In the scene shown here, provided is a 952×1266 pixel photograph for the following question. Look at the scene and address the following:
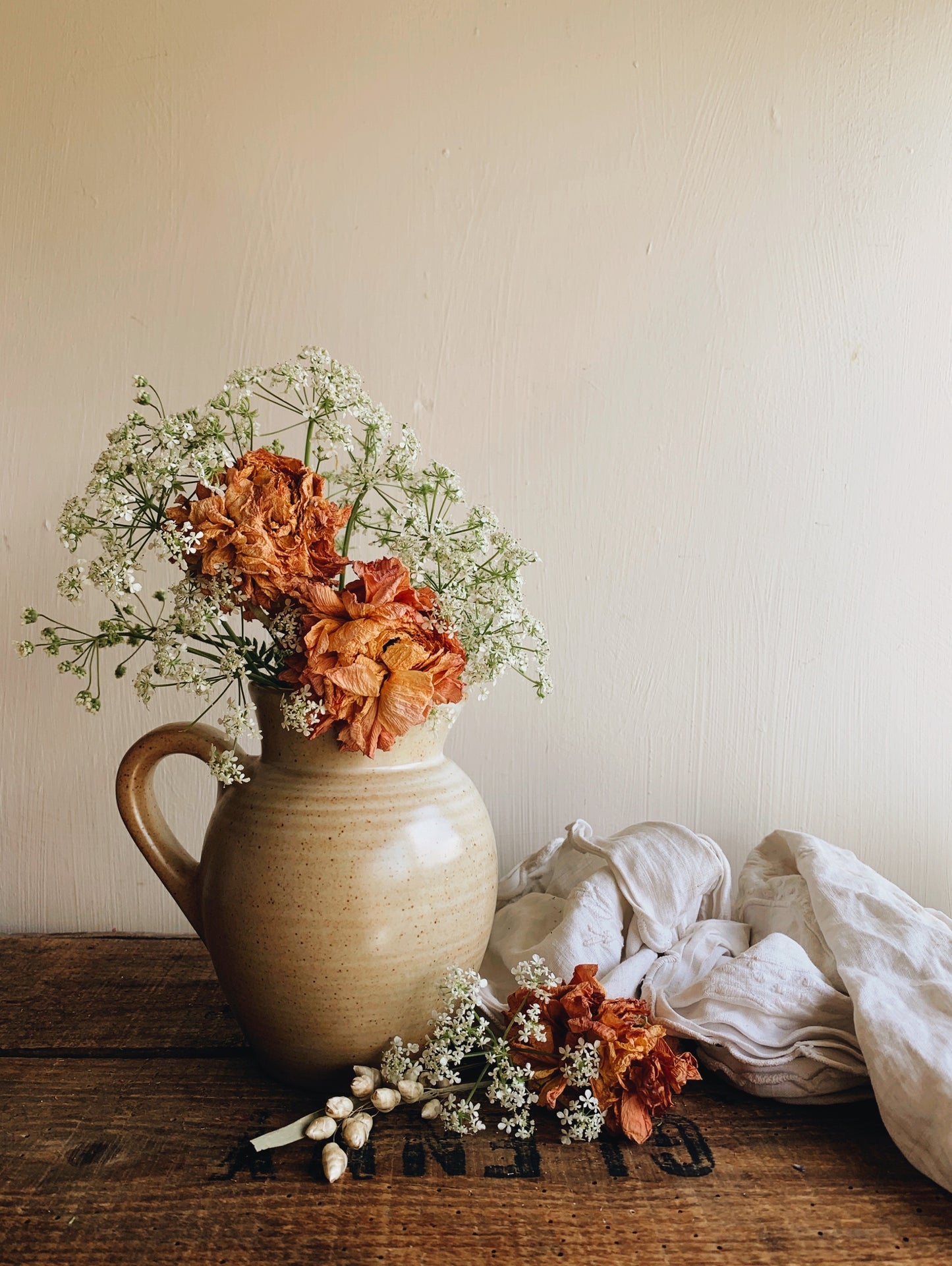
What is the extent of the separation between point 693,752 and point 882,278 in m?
0.58

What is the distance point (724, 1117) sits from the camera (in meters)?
0.71

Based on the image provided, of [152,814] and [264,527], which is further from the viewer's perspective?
[152,814]

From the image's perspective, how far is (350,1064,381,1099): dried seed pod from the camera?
0.68 m

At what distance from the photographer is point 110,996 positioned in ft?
2.93

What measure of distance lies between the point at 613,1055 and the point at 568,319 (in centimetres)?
76

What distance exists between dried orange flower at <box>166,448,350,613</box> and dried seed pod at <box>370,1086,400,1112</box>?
0.36 metres

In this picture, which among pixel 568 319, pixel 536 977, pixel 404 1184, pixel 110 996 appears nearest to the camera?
pixel 404 1184

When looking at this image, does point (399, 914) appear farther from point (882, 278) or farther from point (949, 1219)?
point (882, 278)

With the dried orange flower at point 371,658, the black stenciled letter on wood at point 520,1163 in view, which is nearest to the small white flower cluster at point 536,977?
the black stenciled letter on wood at point 520,1163

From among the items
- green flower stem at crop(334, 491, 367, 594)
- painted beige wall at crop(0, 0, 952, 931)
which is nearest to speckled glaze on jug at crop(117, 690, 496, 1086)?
green flower stem at crop(334, 491, 367, 594)

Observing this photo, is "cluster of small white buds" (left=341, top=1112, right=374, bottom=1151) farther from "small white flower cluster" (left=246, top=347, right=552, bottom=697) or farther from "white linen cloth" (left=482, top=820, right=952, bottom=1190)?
"small white flower cluster" (left=246, top=347, right=552, bottom=697)

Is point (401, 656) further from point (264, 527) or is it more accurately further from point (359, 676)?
point (264, 527)

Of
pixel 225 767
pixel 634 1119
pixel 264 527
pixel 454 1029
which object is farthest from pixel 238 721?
pixel 634 1119

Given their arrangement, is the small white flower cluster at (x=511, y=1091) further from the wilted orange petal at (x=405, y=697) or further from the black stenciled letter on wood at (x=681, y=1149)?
the wilted orange petal at (x=405, y=697)
